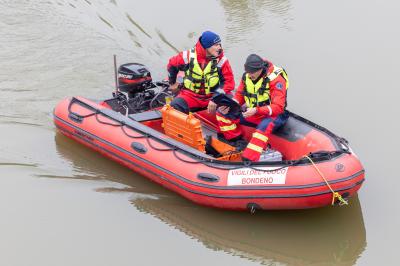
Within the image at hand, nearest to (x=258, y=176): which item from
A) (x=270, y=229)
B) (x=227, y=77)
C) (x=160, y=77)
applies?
(x=270, y=229)

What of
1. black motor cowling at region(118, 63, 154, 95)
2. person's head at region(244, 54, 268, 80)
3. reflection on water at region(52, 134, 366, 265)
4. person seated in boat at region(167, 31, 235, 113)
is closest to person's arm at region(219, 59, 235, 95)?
person seated in boat at region(167, 31, 235, 113)

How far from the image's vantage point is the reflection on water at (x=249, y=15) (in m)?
8.45

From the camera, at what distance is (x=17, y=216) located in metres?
4.73

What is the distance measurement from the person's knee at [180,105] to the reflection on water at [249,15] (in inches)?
112

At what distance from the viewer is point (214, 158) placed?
15.5 feet

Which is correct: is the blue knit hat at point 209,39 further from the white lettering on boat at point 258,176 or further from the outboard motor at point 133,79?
the white lettering on boat at point 258,176

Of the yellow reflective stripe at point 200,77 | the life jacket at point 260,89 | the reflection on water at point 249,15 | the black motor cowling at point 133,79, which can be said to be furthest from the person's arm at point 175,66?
the reflection on water at point 249,15

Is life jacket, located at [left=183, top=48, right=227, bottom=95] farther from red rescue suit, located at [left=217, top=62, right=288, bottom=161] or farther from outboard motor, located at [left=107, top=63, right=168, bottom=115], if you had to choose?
outboard motor, located at [left=107, top=63, right=168, bottom=115]

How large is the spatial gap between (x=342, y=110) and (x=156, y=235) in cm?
283

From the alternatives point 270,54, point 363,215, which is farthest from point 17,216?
point 270,54

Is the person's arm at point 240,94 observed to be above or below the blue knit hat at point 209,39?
below

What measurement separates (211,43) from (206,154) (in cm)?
99

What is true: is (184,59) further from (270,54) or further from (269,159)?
(270,54)

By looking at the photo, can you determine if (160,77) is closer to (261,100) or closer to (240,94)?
(240,94)
